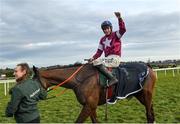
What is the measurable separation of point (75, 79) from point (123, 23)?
1628 mm

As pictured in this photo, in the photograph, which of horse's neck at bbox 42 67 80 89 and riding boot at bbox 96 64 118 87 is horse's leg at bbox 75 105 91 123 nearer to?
horse's neck at bbox 42 67 80 89

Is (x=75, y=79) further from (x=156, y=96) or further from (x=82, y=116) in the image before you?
(x=156, y=96)

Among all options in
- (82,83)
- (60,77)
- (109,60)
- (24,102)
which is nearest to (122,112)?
(109,60)

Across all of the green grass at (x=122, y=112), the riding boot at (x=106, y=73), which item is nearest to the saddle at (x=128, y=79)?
the riding boot at (x=106, y=73)

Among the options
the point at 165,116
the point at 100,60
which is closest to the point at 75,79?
the point at 100,60

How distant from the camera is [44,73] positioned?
7.40 m

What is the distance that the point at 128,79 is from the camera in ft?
27.1

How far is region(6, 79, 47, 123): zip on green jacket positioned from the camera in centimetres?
522

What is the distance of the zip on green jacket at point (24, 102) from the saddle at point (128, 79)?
2.54 meters

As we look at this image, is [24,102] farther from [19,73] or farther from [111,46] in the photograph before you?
[111,46]

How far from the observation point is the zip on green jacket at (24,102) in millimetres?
5219

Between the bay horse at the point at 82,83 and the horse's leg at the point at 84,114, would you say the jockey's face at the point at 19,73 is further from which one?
the horse's leg at the point at 84,114

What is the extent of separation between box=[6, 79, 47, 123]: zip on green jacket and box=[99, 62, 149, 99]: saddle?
2544 millimetres

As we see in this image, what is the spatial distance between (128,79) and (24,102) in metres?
3.46
